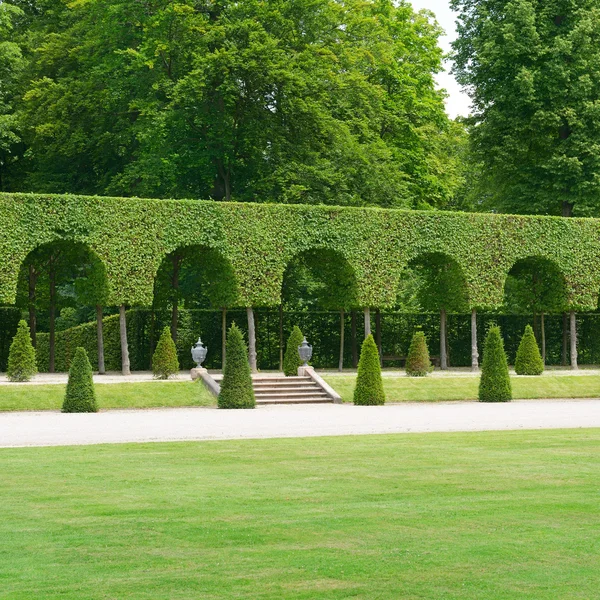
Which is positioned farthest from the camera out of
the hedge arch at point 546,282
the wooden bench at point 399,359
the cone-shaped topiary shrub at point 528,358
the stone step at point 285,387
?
the wooden bench at point 399,359

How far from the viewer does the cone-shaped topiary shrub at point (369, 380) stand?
27297mm

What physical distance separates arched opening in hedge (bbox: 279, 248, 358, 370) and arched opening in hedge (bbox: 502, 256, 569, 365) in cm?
731

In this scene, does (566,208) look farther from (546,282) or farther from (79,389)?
(79,389)

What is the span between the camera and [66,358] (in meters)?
40.1

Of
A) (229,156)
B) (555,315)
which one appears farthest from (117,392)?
(555,315)

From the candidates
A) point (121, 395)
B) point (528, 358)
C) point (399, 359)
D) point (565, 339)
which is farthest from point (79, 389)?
point (565, 339)

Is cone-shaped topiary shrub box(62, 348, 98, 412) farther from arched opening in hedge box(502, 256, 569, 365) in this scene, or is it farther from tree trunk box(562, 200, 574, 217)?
tree trunk box(562, 200, 574, 217)

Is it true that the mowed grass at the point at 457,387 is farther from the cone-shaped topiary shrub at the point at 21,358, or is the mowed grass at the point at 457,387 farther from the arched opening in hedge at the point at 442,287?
the cone-shaped topiary shrub at the point at 21,358

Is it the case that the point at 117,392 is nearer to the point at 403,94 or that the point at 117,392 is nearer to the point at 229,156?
the point at 229,156

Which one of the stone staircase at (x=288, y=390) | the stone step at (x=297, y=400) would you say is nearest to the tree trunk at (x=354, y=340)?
the stone staircase at (x=288, y=390)

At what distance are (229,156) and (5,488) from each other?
31.2 meters

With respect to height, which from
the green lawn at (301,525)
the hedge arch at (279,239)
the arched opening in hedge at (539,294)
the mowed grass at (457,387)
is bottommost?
the mowed grass at (457,387)

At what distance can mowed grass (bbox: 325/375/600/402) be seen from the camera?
29.2 m

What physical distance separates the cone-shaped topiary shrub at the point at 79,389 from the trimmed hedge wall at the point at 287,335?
11.9 meters
